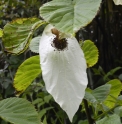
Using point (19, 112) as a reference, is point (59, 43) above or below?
above

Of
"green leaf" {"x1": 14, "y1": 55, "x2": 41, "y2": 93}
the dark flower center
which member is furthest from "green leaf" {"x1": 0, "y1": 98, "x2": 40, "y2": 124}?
the dark flower center

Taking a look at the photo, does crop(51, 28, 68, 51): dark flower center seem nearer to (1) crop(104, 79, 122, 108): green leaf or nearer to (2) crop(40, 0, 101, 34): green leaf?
(2) crop(40, 0, 101, 34): green leaf

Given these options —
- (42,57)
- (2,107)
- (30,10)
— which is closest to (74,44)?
(42,57)

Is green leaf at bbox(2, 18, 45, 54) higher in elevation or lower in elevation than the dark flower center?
higher

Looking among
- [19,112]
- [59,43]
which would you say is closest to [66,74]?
[59,43]

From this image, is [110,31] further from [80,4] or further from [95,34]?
[80,4]

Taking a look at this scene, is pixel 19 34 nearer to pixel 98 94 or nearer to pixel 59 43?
pixel 59 43

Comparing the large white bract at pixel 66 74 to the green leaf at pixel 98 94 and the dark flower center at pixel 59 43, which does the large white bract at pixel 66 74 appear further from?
the green leaf at pixel 98 94
